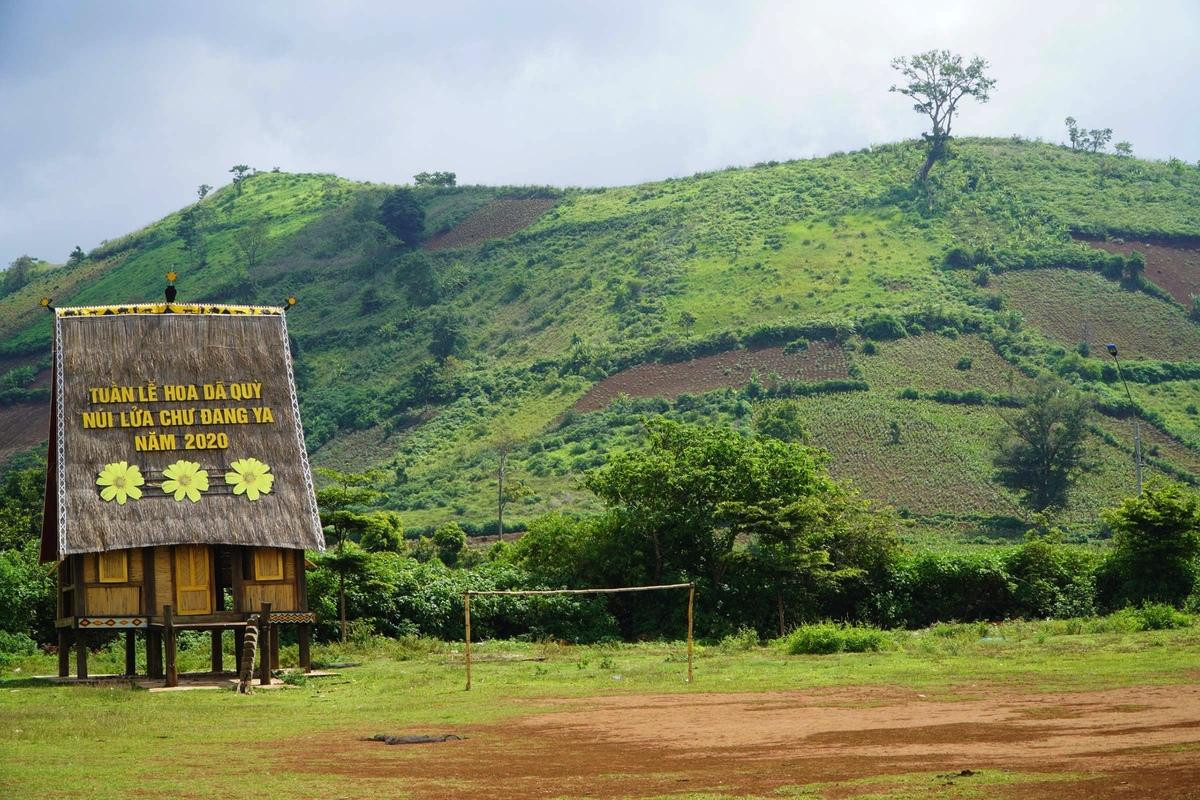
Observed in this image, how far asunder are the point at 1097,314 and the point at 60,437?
8582cm

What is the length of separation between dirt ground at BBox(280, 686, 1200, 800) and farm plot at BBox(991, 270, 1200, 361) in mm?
81512

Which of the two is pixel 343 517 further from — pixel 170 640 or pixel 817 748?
pixel 817 748

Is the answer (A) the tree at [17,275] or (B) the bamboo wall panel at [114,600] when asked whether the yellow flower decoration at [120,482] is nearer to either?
(B) the bamboo wall panel at [114,600]

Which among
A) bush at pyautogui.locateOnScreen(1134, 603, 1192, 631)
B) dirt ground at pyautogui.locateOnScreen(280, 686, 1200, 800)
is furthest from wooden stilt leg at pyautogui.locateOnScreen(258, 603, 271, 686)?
bush at pyautogui.locateOnScreen(1134, 603, 1192, 631)

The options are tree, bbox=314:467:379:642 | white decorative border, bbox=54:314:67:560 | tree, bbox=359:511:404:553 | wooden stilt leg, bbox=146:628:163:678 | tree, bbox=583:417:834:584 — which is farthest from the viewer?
tree, bbox=359:511:404:553

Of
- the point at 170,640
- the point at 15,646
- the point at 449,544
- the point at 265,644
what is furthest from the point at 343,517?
the point at 449,544

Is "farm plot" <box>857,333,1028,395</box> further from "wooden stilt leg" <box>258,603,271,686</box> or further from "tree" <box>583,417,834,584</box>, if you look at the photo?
"wooden stilt leg" <box>258,603,271,686</box>

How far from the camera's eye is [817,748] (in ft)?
60.3

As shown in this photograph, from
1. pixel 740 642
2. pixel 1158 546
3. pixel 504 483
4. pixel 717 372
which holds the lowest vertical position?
pixel 740 642

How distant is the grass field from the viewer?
52.3ft

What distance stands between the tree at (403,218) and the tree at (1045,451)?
216ft

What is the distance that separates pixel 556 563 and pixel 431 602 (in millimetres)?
4508

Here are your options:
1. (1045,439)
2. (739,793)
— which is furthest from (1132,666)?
(1045,439)

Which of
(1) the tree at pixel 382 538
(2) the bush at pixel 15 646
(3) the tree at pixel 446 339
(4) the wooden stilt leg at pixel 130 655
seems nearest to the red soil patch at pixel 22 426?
(3) the tree at pixel 446 339
